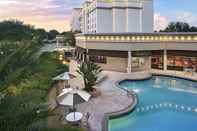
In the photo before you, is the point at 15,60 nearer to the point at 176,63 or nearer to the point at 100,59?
the point at 176,63

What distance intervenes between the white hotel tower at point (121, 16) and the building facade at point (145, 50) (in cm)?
3723

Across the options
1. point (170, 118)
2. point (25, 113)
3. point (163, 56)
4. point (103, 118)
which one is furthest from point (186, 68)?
point (25, 113)

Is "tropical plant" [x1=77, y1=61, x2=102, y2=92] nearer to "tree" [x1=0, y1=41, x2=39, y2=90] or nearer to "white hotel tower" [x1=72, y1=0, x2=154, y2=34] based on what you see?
"tree" [x1=0, y1=41, x2=39, y2=90]

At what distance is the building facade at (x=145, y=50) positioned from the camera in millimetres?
22547

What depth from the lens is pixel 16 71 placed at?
346cm

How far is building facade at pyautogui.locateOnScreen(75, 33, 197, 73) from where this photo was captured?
74.0ft

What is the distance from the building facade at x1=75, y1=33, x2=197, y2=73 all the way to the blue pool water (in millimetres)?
4117

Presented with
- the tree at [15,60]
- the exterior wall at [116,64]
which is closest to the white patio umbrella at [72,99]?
the tree at [15,60]

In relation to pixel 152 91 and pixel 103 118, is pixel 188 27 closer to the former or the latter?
pixel 152 91

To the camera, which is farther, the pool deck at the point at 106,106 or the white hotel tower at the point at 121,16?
the white hotel tower at the point at 121,16

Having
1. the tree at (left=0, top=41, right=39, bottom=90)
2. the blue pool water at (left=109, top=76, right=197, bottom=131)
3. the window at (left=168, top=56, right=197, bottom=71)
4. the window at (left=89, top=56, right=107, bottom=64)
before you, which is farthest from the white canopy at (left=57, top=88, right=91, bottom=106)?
the window at (left=89, top=56, right=107, bottom=64)

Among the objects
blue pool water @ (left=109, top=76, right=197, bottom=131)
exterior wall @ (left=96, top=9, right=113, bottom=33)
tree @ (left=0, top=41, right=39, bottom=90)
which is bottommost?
blue pool water @ (left=109, top=76, right=197, bottom=131)

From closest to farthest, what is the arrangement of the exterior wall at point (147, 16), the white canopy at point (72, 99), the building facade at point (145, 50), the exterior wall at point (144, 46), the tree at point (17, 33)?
the tree at point (17, 33) → the white canopy at point (72, 99) → the exterior wall at point (144, 46) → the building facade at point (145, 50) → the exterior wall at point (147, 16)

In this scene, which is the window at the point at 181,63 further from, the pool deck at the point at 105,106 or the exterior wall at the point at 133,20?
the exterior wall at the point at 133,20
